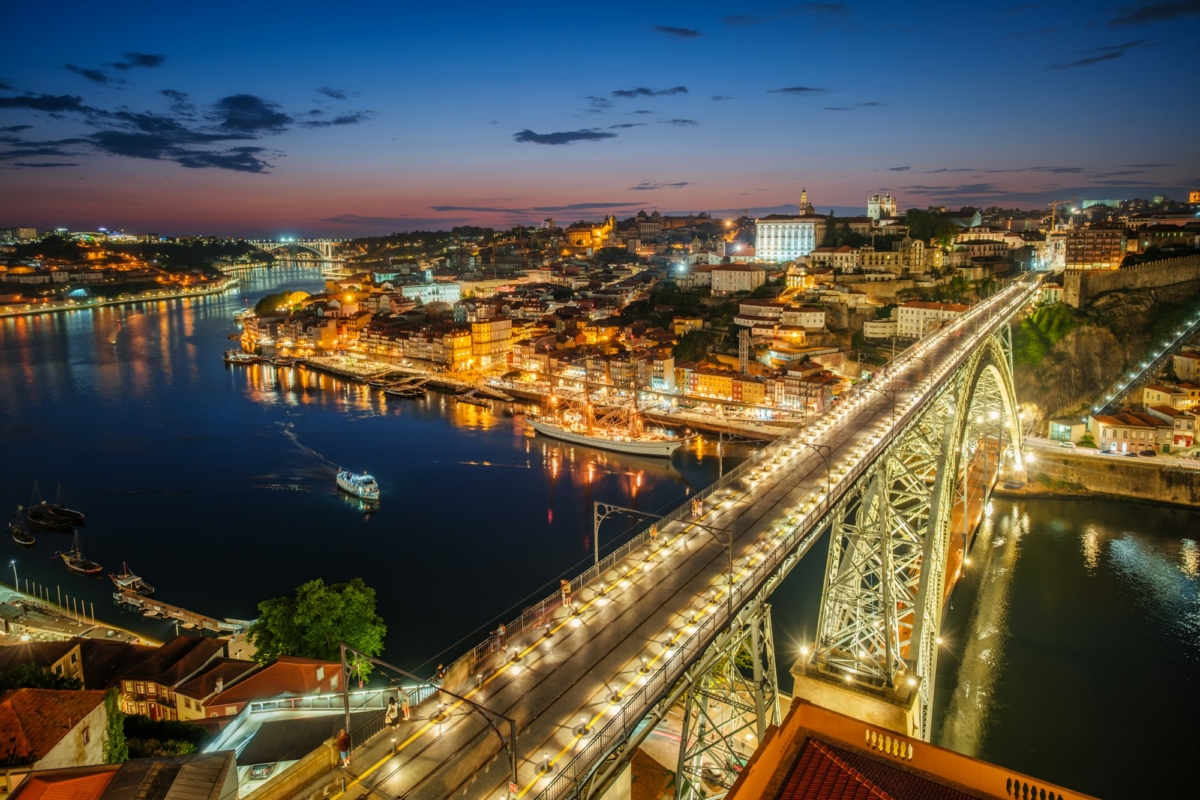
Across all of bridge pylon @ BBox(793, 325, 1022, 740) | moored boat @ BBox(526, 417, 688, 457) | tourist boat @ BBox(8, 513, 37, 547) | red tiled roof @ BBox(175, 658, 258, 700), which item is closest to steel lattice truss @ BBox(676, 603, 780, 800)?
bridge pylon @ BBox(793, 325, 1022, 740)

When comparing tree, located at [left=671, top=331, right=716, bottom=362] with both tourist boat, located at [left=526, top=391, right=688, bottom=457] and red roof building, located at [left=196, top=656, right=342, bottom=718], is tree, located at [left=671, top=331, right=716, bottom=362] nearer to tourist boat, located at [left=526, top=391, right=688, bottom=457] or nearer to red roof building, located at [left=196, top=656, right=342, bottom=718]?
tourist boat, located at [left=526, top=391, right=688, bottom=457]

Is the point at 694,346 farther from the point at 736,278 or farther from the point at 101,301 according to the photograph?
the point at 101,301

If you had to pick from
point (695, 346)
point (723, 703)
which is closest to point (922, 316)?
point (695, 346)

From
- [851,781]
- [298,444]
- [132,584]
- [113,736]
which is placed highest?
[851,781]

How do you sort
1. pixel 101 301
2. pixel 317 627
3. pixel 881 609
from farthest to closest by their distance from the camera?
pixel 101 301 → pixel 317 627 → pixel 881 609

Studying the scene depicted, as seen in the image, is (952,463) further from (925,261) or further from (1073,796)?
(925,261)

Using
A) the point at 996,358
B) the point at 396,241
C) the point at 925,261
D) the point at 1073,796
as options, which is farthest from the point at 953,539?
the point at 396,241

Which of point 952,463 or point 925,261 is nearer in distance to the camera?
point 952,463

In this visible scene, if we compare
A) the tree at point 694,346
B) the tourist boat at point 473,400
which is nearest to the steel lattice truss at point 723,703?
the tree at point 694,346
